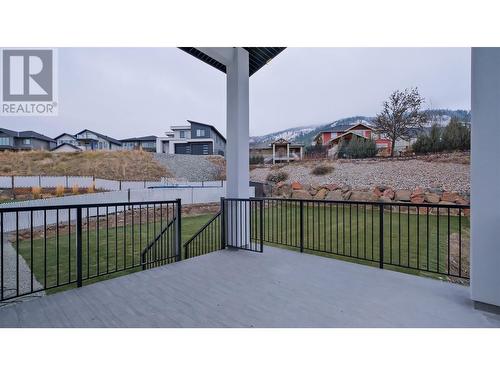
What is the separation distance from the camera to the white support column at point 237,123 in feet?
13.0

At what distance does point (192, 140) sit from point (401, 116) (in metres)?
20.6

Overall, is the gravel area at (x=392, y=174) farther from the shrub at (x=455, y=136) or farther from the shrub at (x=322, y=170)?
the shrub at (x=455, y=136)

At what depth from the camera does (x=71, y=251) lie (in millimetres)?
5125

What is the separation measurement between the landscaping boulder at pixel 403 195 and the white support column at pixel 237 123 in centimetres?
769

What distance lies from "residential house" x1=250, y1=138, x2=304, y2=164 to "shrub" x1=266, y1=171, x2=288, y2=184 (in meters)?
0.98

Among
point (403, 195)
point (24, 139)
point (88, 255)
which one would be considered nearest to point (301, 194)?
point (403, 195)

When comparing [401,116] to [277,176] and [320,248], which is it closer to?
[277,176]

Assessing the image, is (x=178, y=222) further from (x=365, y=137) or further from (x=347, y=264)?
(x=365, y=137)

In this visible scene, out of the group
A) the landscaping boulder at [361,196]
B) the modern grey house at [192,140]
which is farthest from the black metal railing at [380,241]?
the modern grey house at [192,140]

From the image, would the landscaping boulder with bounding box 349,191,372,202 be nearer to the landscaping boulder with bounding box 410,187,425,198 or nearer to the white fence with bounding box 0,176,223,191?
the landscaping boulder with bounding box 410,187,425,198

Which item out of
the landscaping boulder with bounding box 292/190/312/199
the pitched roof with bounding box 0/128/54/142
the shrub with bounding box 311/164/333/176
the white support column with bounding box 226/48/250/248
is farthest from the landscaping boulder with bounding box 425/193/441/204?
the pitched roof with bounding box 0/128/54/142
